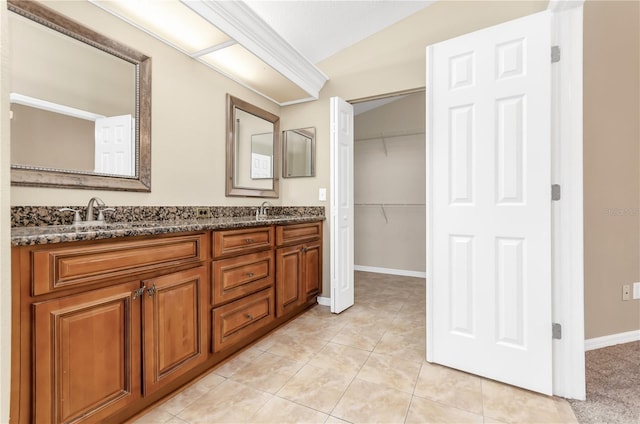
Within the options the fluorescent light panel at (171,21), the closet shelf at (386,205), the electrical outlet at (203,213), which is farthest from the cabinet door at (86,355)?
the closet shelf at (386,205)

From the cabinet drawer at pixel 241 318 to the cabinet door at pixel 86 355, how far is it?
47 centimetres

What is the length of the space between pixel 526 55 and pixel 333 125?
1.48m

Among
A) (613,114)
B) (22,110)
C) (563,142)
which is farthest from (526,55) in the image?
(22,110)

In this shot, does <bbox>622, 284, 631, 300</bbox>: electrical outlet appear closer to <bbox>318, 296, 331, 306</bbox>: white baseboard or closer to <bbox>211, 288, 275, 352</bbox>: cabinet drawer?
<bbox>318, 296, 331, 306</bbox>: white baseboard

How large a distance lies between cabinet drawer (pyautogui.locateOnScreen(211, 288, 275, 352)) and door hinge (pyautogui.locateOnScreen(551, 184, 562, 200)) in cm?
190

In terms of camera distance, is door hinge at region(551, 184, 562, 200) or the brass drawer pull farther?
door hinge at region(551, 184, 562, 200)

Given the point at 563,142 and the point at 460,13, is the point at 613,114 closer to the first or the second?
the point at 563,142

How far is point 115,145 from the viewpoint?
5.52 feet

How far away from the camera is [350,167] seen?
2859 millimetres

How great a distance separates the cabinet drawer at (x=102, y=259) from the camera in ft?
3.14

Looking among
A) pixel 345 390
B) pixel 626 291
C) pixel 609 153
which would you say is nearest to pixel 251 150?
pixel 345 390

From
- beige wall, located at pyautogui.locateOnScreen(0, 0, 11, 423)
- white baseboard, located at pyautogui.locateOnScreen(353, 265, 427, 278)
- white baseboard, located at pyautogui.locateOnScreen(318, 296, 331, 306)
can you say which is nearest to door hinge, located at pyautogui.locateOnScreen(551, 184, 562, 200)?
white baseboard, located at pyautogui.locateOnScreen(318, 296, 331, 306)

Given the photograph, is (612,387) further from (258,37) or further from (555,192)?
(258,37)

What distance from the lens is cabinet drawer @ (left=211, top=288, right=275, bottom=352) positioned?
1.67 m
